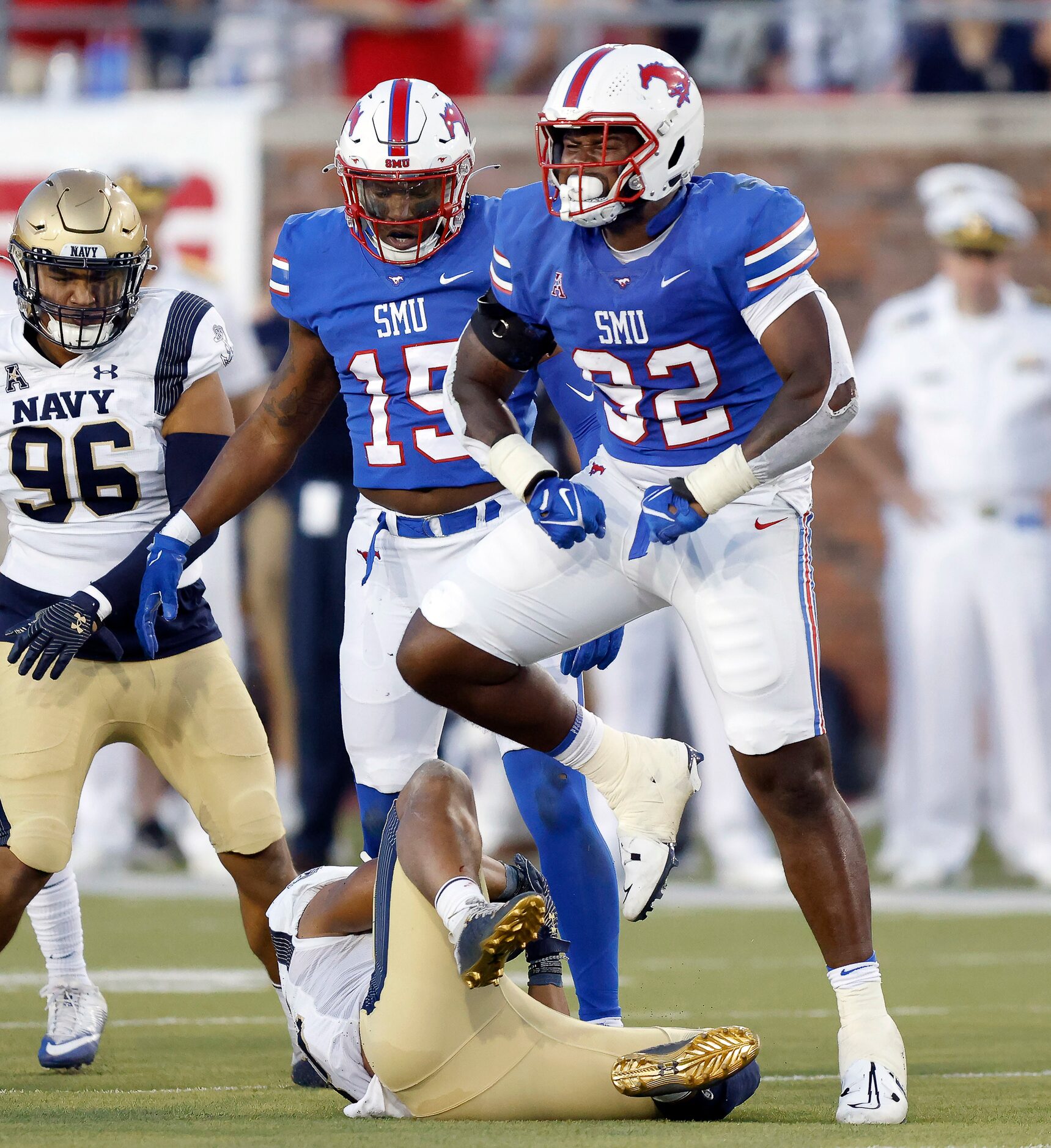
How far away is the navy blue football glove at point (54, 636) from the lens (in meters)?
4.31

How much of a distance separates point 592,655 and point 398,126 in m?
1.23

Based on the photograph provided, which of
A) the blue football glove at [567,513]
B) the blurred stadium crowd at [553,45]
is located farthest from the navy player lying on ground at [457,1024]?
the blurred stadium crowd at [553,45]

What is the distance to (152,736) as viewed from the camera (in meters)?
4.53

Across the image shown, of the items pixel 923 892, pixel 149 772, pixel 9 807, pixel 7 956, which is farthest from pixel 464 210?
pixel 149 772

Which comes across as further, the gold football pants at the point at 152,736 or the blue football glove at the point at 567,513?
the gold football pants at the point at 152,736

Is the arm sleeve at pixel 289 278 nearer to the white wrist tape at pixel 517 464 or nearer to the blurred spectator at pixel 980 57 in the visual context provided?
the white wrist tape at pixel 517 464

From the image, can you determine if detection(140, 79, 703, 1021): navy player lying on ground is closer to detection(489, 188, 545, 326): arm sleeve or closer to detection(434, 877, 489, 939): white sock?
detection(489, 188, 545, 326): arm sleeve

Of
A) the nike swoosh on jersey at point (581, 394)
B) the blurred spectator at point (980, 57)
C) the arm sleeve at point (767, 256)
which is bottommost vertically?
the nike swoosh on jersey at point (581, 394)

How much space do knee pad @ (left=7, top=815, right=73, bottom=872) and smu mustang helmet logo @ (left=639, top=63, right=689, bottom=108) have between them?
191 centimetres

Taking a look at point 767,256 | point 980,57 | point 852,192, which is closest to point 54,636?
point 767,256

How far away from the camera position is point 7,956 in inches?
253

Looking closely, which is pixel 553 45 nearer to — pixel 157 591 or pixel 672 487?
pixel 157 591

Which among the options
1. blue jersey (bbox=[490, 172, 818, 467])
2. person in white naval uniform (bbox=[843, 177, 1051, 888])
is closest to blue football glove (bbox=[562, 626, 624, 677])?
blue jersey (bbox=[490, 172, 818, 467])

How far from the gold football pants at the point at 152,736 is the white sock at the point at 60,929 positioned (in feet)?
1.36
